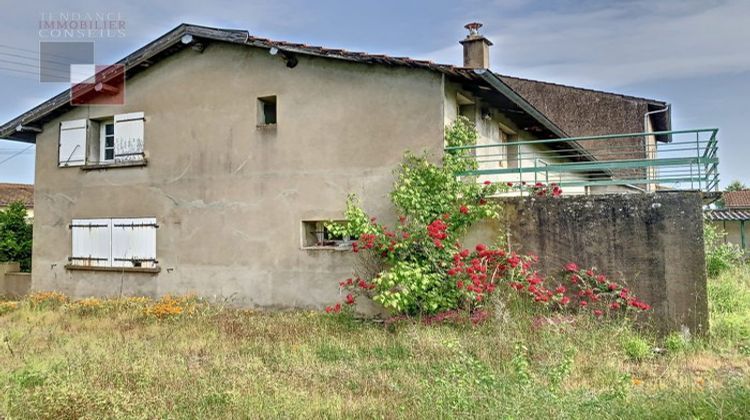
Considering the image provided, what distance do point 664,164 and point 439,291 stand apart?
3688 millimetres

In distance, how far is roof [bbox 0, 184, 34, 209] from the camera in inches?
1021

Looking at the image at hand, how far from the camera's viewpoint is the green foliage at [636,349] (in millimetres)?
6555

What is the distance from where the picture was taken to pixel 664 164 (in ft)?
24.7

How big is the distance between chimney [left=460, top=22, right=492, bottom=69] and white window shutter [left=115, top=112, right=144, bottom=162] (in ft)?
25.3

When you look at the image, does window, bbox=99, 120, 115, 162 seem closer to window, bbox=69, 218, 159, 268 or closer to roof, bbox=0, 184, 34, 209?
window, bbox=69, 218, 159, 268

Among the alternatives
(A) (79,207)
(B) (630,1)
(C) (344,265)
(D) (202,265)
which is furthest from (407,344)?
(A) (79,207)

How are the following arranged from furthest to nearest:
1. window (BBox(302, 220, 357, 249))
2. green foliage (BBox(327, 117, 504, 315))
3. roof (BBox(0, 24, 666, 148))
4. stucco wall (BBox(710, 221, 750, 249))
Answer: stucco wall (BBox(710, 221, 750, 249)) < window (BBox(302, 220, 357, 249)) < roof (BBox(0, 24, 666, 148)) < green foliage (BBox(327, 117, 504, 315))

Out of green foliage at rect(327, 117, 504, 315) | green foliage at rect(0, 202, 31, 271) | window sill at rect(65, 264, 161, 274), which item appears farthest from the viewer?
green foliage at rect(0, 202, 31, 271)

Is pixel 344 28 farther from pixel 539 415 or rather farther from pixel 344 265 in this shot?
pixel 539 415

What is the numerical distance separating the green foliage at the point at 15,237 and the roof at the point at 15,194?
11.9m

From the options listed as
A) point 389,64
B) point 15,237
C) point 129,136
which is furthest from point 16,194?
point 389,64

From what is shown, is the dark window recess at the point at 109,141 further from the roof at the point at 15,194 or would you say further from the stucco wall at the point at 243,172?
the roof at the point at 15,194

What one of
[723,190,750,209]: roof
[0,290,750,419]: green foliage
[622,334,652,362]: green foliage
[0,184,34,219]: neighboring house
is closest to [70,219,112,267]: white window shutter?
[0,290,750,419]: green foliage

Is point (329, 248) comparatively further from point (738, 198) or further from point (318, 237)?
point (738, 198)
